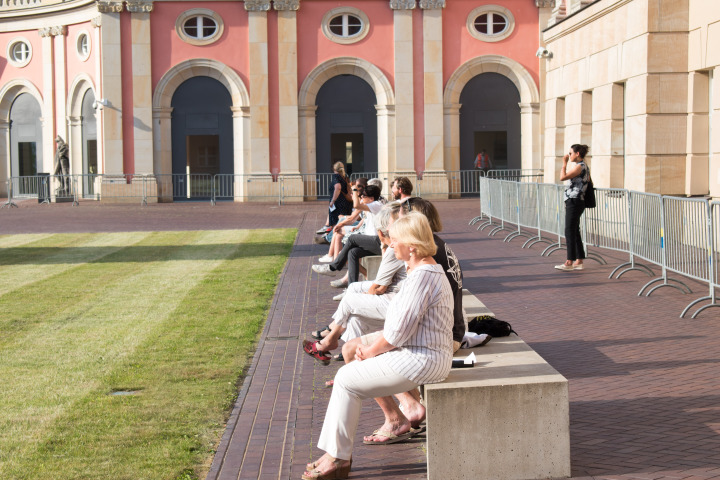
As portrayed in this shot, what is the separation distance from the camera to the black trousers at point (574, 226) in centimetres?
1484

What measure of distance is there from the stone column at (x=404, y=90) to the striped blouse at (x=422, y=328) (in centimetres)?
3194

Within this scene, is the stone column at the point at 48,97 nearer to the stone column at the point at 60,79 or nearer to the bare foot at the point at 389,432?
the stone column at the point at 60,79

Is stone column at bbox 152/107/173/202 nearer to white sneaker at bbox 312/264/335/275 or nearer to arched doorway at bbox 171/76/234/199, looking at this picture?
arched doorway at bbox 171/76/234/199

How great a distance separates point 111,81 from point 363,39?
9518 millimetres

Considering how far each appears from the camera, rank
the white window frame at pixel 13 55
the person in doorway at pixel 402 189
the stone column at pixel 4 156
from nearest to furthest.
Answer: the person in doorway at pixel 402 189
the white window frame at pixel 13 55
the stone column at pixel 4 156

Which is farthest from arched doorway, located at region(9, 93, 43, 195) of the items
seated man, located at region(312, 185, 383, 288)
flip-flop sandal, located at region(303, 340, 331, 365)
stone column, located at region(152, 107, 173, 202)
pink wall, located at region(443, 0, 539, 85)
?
flip-flop sandal, located at region(303, 340, 331, 365)

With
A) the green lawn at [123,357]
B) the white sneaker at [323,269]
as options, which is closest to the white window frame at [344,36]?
the green lawn at [123,357]

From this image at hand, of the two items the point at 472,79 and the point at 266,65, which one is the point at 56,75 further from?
the point at 472,79

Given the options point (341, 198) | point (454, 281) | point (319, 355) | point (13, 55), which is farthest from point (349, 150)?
point (454, 281)

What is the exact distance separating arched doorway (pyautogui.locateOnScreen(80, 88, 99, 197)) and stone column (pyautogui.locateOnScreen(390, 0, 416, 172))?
42.2ft

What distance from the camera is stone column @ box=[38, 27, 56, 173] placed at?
42.7 m

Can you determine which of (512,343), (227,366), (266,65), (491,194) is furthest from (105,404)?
(266,65)

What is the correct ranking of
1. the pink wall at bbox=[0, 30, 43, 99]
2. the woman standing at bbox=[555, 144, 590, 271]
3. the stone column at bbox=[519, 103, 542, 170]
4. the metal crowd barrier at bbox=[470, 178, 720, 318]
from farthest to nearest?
the pink wall at bbox=[0, 30, 43, 99] → the stone column at bbox=[519, 103, 542, 170] → the woman standing at bbox=[555, 144, 590, 271] → the metal crowd barrier at bbox=[470, 178, 720, 318]

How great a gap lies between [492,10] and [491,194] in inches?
667
